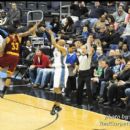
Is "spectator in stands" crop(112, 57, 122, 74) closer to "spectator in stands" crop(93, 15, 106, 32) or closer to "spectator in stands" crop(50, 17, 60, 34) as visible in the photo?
"spectator in stands" crop(93, 15, 106, 32)

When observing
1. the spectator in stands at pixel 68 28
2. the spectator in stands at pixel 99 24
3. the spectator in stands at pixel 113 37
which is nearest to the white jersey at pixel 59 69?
the spectator in stands at pixel 113 37

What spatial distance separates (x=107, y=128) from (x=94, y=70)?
11.8 ft

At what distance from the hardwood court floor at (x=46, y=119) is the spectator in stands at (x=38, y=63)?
291 centimetres

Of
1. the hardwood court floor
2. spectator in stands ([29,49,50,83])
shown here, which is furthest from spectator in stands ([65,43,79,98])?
spectator in stands ([29,49,50,83])

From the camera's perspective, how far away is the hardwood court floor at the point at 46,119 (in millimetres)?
10039

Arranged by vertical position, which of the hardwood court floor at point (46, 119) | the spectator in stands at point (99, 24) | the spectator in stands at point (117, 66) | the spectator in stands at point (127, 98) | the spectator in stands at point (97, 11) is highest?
the spectator in stands at point (97, 11)

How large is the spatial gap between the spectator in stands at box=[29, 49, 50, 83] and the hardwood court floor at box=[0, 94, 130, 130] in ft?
9.56

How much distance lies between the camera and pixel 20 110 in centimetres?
1171

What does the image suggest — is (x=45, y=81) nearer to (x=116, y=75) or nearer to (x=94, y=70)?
(x=94, y=70)

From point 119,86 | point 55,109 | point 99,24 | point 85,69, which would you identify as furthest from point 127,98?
point 99,24

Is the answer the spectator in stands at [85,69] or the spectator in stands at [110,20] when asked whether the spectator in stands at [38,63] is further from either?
the spectator in stands at [85,69]

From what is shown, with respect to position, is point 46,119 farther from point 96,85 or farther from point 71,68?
point 71,68

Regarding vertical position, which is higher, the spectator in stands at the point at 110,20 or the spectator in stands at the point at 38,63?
the spectator in stands at the point at 110,20

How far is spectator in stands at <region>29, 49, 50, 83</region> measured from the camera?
50.7 feet
